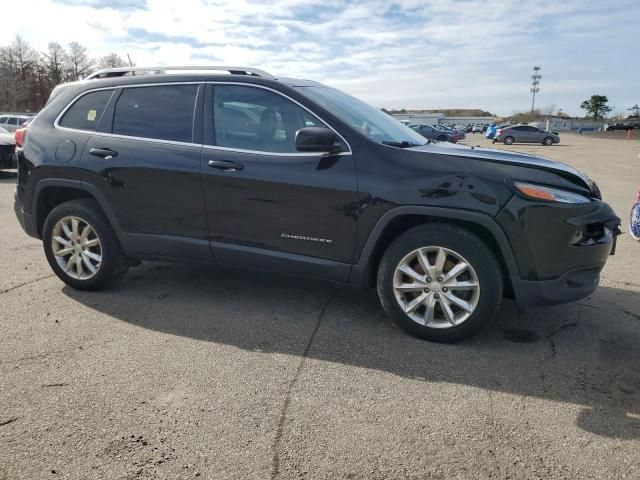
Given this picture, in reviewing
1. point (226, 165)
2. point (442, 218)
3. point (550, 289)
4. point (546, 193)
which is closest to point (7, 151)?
point (226, 165)

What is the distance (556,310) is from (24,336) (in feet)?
13.5

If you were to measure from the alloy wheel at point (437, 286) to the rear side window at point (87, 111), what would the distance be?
2.88m

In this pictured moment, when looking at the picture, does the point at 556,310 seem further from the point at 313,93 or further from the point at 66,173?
the point at 66,173

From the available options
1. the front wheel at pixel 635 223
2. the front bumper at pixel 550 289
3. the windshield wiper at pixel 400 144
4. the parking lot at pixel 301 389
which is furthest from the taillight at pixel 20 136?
the front wheel at pixel 635 223

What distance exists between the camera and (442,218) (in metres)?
3.48

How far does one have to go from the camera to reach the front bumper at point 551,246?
10.6 ft

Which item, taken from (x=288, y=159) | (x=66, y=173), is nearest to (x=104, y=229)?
(x=66, y=173)

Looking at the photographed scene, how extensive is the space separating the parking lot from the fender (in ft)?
1.69

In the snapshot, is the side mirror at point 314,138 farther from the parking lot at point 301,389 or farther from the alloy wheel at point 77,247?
the alloy wheel at point 77,247

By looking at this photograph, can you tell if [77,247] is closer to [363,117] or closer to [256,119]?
[256,119]

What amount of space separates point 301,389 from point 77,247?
2.63m

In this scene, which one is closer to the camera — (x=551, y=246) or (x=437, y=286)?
(x=551, y=246)

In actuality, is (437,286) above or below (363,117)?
below

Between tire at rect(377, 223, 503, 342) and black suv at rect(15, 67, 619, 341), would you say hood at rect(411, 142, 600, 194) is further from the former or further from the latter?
tire at rect(377, 223, 503, 342)
